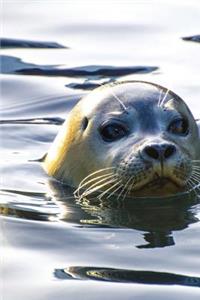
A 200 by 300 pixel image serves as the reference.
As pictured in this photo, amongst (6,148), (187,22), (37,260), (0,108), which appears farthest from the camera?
(187,22)

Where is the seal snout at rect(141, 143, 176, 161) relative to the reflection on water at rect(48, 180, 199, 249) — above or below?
above

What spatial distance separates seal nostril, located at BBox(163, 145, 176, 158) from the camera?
25.6ft

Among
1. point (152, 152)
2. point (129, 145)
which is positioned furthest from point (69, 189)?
point (152, 152)

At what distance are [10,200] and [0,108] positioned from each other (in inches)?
97.9

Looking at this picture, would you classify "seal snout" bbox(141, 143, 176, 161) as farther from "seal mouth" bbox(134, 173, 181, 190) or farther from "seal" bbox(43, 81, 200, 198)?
"seal mouth" bbox(134, 173, 181, 190)

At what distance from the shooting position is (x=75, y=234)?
24.4ft

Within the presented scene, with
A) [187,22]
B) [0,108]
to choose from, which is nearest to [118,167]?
[0,108]

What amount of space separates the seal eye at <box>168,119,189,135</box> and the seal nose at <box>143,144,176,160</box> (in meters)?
0.50

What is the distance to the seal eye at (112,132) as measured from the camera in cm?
833

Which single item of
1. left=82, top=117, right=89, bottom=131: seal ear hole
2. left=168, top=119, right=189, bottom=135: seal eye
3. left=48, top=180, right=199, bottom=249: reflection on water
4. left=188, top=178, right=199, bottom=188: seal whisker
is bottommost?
left=48, top=180, right=199, bottom=249: reflection on water

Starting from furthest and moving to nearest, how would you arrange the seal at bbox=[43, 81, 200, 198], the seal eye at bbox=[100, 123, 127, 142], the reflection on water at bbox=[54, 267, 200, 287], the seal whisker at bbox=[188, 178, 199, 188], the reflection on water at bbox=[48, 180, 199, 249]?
the seal eye at bbox=[100, 123, 127, 142] < the seal whisker at bbox=[188, 178, 199, 188] < the seal at bbox=[43, 81, 200, 198] < the reflection on water at bbox=[48, 180, 199, 249] < the reflection on water at bbox=[54, 267, 200, 287]

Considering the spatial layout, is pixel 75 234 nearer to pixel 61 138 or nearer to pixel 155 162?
pixel 155 162

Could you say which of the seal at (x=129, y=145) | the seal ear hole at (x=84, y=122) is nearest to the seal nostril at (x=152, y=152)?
the seal at (x=129, y=145)

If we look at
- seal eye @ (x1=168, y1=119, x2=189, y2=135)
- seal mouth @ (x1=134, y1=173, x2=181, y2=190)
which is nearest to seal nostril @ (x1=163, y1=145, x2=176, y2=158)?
seal mouth @ (x1=134, y1=173, x2=181, y2=190)
